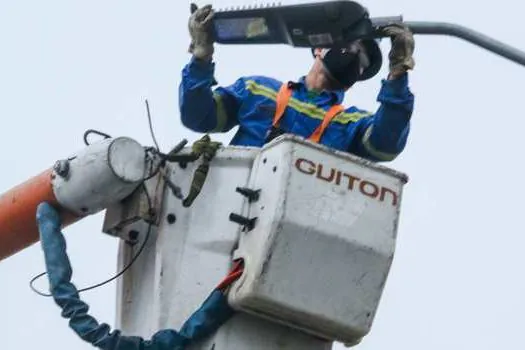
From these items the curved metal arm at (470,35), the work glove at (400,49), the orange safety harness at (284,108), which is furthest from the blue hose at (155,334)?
the curved metal arm at (470,35)

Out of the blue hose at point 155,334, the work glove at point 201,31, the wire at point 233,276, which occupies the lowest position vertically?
the blue hose at point 155,334

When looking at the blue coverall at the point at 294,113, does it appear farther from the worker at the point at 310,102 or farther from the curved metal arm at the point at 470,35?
the curved metal arm at the point at 470,35

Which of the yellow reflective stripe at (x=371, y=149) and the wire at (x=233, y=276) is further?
the yellow reflective stripe at (x=371, y=149)

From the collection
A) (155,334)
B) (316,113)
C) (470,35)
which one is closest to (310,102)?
(316,113)

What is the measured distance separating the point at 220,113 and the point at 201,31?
53cm

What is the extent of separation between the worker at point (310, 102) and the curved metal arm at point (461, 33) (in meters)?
0.15

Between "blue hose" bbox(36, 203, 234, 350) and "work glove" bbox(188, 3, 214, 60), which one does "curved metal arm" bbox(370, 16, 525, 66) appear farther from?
"blue hose" bbox(36, 203, 234, 350)

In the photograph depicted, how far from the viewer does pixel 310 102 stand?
8.38 m

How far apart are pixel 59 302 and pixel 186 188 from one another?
0.75 meters

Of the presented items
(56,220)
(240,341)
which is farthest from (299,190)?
(56,220)

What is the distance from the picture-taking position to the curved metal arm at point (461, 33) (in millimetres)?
7855

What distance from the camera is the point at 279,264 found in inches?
291

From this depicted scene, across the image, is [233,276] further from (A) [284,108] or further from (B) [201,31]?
(B) [201,31]

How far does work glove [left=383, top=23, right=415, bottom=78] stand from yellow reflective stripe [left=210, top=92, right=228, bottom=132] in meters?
0.92
